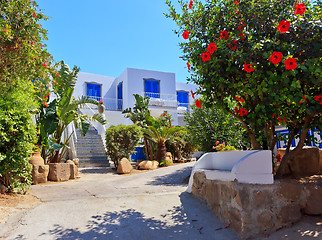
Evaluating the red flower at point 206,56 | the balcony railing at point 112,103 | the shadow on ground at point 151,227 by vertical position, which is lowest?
the shadow on ground at point 151,227

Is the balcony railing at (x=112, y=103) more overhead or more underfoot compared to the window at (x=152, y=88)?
more underfoot

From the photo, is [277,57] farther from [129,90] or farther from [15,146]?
[129,90]

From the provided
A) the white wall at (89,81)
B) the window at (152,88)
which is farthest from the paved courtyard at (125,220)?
the white wall at (89,81)

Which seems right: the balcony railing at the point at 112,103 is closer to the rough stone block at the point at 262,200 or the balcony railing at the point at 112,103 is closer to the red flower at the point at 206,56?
the red flower at the point at 206,56

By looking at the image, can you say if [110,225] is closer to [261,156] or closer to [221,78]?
[261,156]

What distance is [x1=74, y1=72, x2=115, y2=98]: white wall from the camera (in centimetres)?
2305

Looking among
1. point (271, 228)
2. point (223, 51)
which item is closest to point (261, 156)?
point (271, 228)

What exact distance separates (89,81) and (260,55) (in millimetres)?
21662

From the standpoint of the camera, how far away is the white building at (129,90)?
74.0ft

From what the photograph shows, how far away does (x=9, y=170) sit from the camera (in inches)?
206

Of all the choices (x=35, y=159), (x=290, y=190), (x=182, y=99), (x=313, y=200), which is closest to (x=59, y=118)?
(x=35, y=159)

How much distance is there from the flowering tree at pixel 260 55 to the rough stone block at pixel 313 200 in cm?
Result: 72

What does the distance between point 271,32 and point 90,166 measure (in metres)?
11.3

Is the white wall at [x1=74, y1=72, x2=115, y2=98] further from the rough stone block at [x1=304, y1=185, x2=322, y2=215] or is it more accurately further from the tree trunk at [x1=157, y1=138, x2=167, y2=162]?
the rough stone block at [x1=304, y1=185, x2=322, y2=215]
